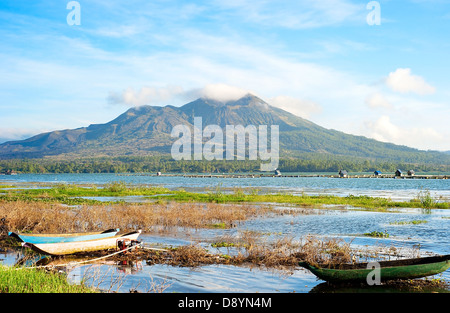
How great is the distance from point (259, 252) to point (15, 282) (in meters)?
10.4

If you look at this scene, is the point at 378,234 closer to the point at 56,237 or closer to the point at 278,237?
the point at 278,237

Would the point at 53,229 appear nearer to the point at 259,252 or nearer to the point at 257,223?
the point at 259,252

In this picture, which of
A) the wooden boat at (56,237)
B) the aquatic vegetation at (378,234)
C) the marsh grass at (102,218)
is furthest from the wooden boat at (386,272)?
the marsh grass at (102,218)

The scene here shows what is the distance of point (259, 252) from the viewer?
19141mm

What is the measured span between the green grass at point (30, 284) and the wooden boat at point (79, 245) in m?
4.13

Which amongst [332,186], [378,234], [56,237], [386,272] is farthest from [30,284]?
[332,186]

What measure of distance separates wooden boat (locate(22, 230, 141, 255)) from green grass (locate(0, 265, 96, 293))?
4128 mm

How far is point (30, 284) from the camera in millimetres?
12891

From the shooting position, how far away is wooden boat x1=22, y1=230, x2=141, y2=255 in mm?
18312

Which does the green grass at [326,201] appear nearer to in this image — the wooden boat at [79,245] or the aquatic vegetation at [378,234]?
the aquatic vegetation at [378,234]

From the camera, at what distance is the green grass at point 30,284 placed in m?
12.6

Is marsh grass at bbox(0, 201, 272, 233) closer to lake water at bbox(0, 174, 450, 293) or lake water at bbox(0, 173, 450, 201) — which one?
lake water at bbox(0, 174, 450, 293)

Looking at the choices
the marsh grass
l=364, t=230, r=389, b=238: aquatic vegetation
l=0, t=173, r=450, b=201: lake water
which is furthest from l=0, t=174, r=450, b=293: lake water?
l=0, t=173, r=450, b=201: lake water
